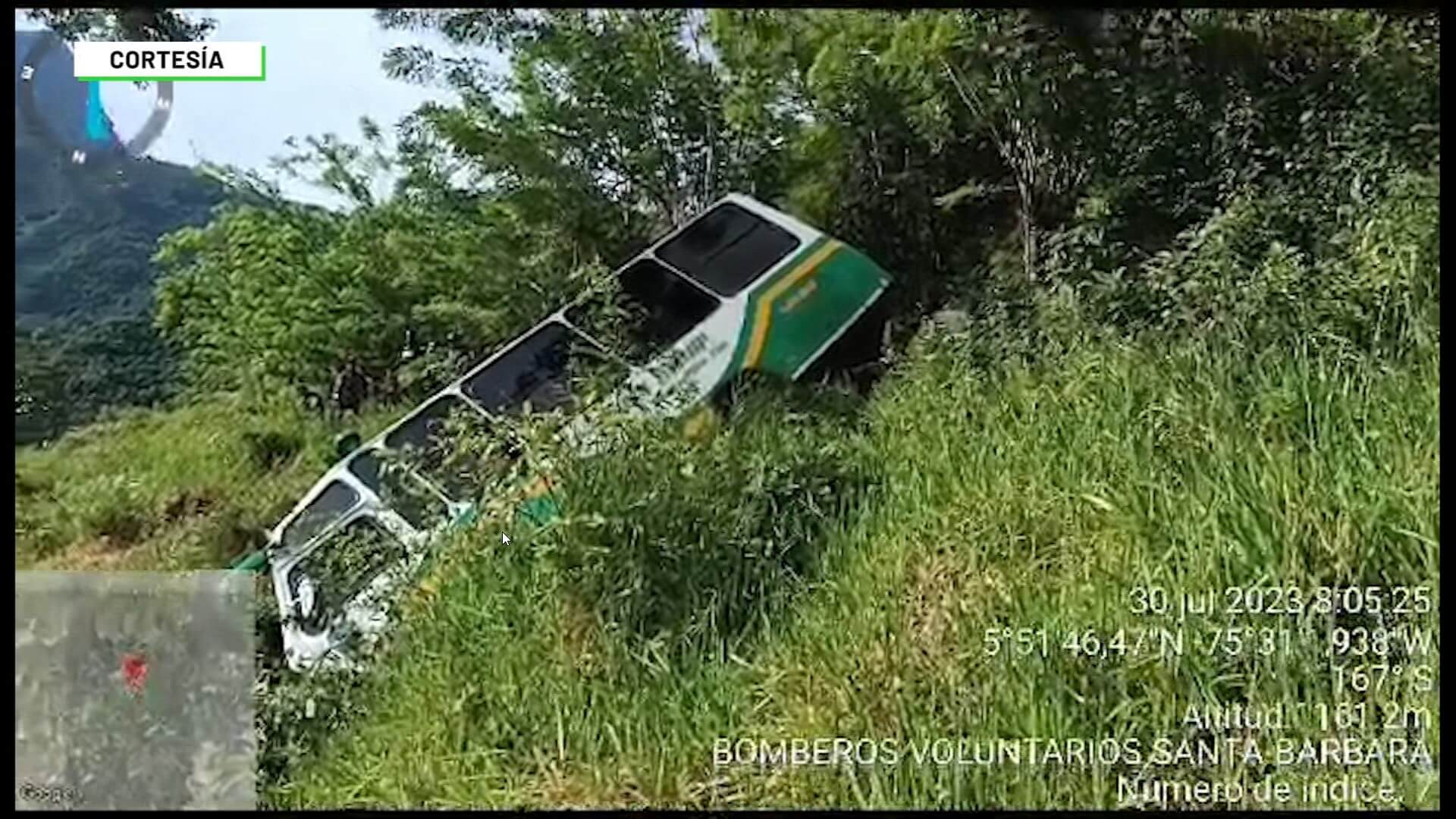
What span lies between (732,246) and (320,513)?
74 cm

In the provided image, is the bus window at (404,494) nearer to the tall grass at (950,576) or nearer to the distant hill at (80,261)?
the tall grass at (950,576)

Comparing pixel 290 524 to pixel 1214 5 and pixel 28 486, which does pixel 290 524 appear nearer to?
pixel 28 486

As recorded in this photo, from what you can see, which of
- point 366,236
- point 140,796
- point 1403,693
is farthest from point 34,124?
point 1403,693

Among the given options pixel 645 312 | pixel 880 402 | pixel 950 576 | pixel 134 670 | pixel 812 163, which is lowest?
pixel 134 670

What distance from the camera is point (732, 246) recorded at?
7.05ft

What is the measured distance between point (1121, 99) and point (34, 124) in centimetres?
156

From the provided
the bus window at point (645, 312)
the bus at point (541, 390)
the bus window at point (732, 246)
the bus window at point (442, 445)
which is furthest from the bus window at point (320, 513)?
the bus window at point (732, 246)

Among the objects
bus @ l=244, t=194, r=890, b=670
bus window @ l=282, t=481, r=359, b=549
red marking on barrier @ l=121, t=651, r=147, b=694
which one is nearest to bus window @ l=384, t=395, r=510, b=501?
bus @ l=244, t=194, r=890, b=670

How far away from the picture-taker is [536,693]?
1975 mm

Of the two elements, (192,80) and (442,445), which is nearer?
(192,80)

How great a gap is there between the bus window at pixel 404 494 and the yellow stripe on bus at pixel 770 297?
1.69 ft

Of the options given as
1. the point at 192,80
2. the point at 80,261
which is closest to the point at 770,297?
the point at 192,80

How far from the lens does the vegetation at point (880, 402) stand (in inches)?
71.7

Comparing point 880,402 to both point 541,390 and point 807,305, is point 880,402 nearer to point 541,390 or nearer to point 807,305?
point 807,305
